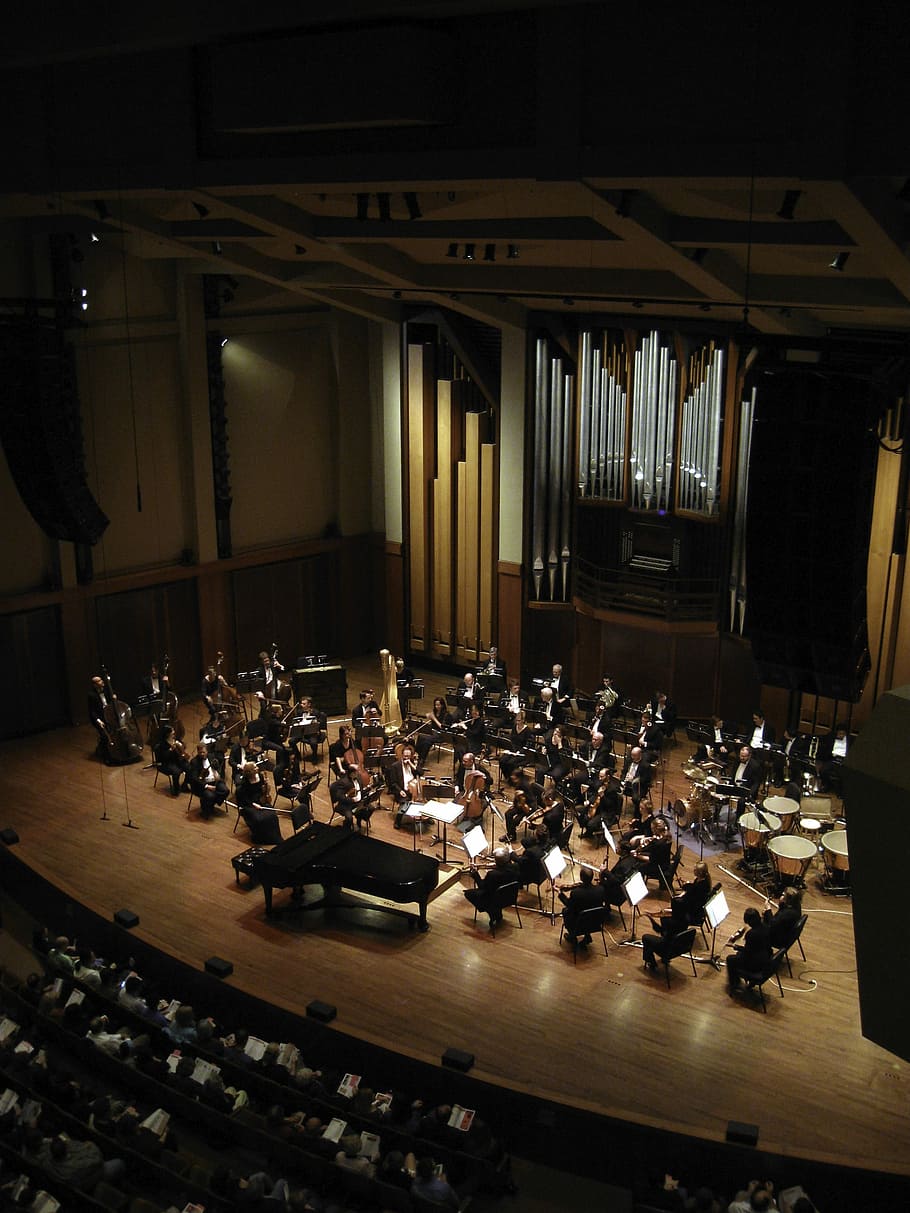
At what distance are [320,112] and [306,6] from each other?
0.83m

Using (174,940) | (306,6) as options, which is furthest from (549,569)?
(306,6)

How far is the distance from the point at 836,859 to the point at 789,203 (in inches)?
222

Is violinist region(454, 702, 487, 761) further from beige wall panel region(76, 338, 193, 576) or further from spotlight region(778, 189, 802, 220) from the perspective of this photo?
spotlight region(778, 189, 802, 220)

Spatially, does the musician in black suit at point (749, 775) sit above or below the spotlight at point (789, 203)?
below

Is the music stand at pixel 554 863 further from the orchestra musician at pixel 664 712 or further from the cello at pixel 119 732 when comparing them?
the cello at pixel 119 732

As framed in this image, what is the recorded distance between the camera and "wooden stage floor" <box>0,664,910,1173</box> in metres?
7.93

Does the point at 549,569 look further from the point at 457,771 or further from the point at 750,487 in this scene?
the point at 750,487

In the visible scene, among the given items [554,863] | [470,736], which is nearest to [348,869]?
[554,863]

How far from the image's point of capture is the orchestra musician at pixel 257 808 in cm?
1091

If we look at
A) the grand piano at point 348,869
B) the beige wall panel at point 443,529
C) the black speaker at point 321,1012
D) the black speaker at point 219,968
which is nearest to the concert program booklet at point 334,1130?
the black speaker at point 321,1012

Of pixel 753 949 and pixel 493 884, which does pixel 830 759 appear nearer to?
pixel 753 949

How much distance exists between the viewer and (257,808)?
1105cm

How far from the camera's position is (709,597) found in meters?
13.5

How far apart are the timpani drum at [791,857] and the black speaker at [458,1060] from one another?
10.0 ft
